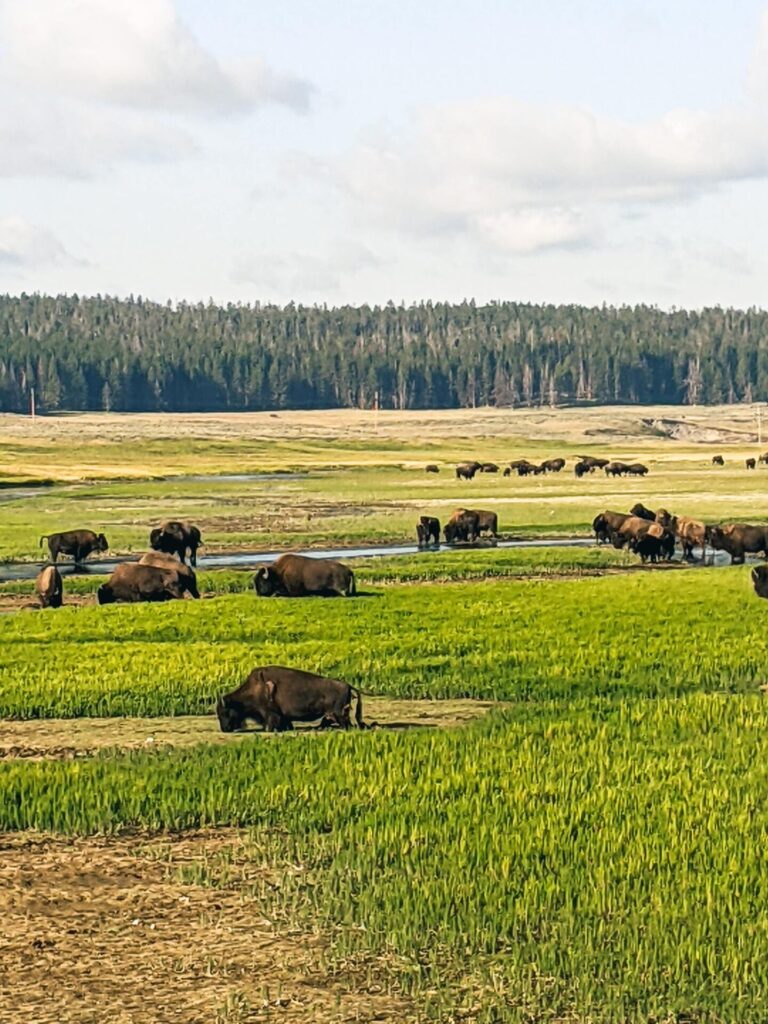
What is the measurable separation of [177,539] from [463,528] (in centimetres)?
988

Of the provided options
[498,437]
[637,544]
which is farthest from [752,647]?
[498,437]

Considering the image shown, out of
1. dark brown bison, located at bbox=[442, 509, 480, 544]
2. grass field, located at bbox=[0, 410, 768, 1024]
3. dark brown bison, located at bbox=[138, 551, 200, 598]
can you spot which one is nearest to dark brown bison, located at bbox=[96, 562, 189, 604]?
dark brown bison, located at bbox=[138, 551, 200, 598]

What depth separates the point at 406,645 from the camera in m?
24.0

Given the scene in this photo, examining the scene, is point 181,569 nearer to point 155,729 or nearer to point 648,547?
point 155,729

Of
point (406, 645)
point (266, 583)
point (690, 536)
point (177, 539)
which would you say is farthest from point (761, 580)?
point (177, 539)

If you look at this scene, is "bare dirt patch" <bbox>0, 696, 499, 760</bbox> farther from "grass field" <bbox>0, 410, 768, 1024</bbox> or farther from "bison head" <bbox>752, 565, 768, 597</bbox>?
"bison head" <bbox>752, 565, 768, 597</bbox>

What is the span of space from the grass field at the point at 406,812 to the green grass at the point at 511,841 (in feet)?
0.10

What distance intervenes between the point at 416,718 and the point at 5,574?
22.0 m

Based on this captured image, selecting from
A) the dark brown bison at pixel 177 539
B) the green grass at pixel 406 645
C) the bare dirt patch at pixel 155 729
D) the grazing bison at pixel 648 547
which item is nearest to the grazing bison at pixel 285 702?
the bare dirt patch at pixel 155 729

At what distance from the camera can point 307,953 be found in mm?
10117

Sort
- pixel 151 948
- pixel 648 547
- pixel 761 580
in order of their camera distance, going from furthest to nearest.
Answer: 1. pixel 648 547
2. pixel 761 580
3. pixel 151 948

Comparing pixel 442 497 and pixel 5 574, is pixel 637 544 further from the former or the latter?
pixel 442 497

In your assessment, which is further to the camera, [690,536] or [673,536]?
[690,536]

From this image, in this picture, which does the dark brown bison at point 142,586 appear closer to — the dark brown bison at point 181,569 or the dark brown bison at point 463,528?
the dark brown bison at point 181,569
